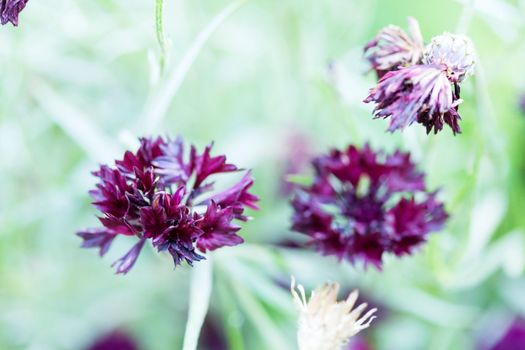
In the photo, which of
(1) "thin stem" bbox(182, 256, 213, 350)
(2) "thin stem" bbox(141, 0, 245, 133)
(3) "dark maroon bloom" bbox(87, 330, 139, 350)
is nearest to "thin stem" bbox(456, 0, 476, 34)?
(2) "thin stem" bbox(141, 0, 245, 133)

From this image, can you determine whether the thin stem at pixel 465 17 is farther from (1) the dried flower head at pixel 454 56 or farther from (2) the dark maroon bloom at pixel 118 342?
(2) the dark maroon bloom at pixel 118 342

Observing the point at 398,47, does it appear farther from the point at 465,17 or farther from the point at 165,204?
the point at 165,204

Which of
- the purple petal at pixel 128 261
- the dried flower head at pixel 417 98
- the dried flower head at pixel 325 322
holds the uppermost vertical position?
the dried flower head at pixel 417 98

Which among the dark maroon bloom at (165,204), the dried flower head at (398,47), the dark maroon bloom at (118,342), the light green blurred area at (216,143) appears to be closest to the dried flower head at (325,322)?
the dark maroon bloom at (165,204)

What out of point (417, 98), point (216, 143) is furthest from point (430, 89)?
point (216, 143)

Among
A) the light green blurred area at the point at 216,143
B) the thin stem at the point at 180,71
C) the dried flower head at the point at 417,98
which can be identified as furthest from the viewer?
the light green blurred area at the point at 216,143

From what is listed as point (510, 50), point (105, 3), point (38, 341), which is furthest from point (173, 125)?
point (510, 50)

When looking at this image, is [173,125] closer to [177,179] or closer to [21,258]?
[21,258]
